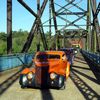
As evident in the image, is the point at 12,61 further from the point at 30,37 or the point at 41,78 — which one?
the point at 41,78

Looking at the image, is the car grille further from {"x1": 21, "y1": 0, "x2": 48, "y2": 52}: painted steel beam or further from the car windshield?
{"x1": 21, "y1": 0, "x2": 48, "y2": 52}: painted steel beam

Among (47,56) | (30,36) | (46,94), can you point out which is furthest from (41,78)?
(30,36)

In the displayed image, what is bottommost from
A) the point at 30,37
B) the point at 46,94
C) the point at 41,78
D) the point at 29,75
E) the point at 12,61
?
the point at 46,94

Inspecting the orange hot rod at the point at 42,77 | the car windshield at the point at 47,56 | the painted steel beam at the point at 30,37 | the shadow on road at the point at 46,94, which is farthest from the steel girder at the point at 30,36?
the shadow on road at the point at 46,94

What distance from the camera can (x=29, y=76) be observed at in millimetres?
13500

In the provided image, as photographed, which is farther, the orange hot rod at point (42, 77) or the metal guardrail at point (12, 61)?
the metal guardrail at point (12, 61)

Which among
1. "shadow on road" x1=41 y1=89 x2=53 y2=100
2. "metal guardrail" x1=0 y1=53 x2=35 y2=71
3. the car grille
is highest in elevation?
"metal guardrail" x1=0 y1=53 x2=35 y2=71

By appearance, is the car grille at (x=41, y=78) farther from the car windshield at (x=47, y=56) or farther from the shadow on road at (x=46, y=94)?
the car windshield at (x=47, y=56)

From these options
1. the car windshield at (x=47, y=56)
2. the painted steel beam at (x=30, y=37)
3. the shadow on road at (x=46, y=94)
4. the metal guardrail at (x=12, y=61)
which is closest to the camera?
the shadow on road at (x=46, y=94)

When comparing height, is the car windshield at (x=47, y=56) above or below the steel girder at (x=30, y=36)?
below

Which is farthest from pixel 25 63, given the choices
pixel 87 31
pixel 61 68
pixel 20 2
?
pixel 87 31

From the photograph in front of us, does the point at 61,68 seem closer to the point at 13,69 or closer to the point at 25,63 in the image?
the point at 13,69

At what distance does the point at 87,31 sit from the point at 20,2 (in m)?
37.5

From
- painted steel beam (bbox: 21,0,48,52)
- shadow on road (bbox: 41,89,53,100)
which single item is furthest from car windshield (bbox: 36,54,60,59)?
painted steel beam (bbox: 21,0,48,52)
